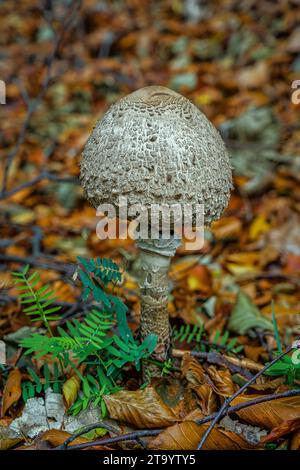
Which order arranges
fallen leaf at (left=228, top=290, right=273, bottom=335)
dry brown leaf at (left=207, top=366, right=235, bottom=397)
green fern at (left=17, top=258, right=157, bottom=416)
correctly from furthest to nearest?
fallen leaf at (left=228, top=290, right=273, bottom=335) → dry brown leaf at (left=207, top=366, right=235, bottom=397) → green fern at (left=17, top=258, right=157, bottom=416)

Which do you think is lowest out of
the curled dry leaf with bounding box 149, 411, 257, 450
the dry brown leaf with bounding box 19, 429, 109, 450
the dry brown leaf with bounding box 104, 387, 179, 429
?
the dry brown leaf with bounding box 19, 429, 109, 450

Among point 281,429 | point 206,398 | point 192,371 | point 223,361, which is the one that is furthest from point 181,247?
point 281,429

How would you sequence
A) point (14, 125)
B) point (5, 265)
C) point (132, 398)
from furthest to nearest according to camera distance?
point (14, 125) → point (5, 265) → point (132, 398)

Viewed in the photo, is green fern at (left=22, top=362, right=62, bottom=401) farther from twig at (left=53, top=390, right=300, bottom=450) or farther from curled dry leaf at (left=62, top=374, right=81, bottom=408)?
twig at (left=53, top=390, right=300, bottom=450)

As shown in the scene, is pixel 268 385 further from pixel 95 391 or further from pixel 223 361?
pixel 95 391

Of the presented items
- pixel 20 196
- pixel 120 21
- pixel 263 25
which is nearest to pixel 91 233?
pixel 20 196

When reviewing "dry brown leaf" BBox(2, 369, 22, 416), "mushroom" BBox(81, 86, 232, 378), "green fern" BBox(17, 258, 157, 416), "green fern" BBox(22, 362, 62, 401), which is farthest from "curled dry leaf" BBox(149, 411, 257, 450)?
"mushroom" BBox(81, 86, 232, 378)

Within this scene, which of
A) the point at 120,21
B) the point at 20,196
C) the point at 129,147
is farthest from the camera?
the point at 120,21

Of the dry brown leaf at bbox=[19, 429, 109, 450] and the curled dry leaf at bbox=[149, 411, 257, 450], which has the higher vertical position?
the curled dry leaf at bbox=[149, 411, 257, 450]
